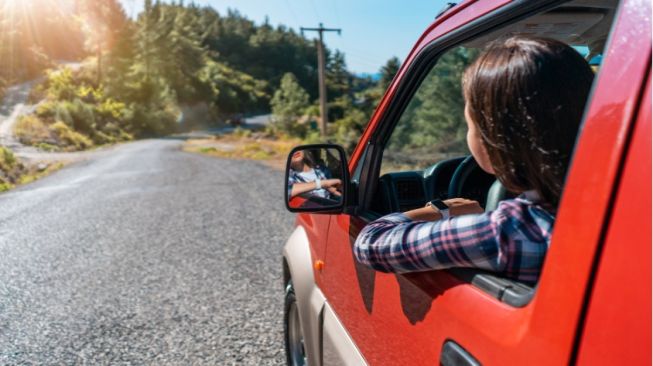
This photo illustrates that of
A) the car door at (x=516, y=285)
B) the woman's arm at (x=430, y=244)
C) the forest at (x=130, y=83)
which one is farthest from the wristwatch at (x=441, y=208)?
the forest at (x=130, y=83)

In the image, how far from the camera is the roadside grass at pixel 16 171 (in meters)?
15.4

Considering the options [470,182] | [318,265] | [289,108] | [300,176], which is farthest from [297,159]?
[289,108]

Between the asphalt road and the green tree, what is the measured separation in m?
37.8

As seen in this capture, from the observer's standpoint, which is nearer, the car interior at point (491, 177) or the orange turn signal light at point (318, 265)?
the car interior at point (491, 177)

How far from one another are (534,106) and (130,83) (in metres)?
60.3

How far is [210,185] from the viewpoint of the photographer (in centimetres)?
1227

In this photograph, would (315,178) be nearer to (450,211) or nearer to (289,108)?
(450,211)

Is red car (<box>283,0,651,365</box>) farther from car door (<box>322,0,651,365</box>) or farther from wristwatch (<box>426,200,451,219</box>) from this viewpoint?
wristwatch (<box>426,200,451,219</box>)

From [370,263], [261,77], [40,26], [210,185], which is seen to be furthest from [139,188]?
[261,77]

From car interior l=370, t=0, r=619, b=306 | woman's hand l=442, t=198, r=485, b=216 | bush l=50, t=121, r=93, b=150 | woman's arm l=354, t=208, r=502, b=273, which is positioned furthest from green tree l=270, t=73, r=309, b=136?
woman's arm l=354, t=208, r=502, b=273

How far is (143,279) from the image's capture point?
208 inches

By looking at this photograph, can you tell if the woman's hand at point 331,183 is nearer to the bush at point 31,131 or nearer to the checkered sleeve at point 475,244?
the checkered sleeve at point 475,244

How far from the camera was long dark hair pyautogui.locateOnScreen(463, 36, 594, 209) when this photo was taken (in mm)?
1054

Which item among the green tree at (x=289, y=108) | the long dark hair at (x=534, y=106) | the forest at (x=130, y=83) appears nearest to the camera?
the long dark hair at (x=534, y=106)
